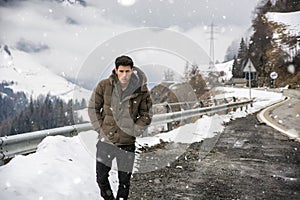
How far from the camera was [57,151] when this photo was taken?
4902mm

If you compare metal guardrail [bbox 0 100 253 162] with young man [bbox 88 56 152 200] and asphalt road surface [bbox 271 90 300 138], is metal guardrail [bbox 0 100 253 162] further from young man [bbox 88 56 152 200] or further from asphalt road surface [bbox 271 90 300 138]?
asphalt road surface [bbox 271 90 300 138]

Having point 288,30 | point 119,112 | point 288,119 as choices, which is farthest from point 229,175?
point 288,30

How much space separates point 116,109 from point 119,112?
2.1 inches

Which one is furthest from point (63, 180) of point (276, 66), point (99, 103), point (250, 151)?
point (276, 66)

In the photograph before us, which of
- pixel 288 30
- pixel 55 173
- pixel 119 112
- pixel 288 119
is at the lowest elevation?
pixel 288 119

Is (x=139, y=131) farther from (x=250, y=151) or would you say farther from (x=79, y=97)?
(x=250, y=151)

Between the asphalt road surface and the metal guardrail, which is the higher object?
the metal guardrail

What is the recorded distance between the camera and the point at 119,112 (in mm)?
3662

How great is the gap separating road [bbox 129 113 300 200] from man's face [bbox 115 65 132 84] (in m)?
1.80

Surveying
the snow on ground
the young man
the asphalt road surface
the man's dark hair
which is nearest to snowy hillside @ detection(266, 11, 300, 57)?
the asphalt road surface

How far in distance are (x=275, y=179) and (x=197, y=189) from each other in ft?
4.76

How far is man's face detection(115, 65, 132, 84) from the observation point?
357 cm

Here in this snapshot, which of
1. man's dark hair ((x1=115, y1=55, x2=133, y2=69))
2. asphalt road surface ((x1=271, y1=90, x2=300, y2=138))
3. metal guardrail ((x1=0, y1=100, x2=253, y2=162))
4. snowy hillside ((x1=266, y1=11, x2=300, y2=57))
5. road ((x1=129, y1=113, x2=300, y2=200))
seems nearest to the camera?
man's dark hair ((x1=115, y1=55, x2=133, y2=69))

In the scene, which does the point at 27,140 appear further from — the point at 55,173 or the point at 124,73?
the point at 124,73
